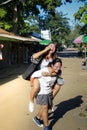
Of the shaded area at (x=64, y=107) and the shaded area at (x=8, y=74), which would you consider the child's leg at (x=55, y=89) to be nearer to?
the shaded area at (x=64, y=107)

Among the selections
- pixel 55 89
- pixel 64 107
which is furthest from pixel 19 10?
pixel 55 89

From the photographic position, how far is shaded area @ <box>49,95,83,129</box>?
9.06m

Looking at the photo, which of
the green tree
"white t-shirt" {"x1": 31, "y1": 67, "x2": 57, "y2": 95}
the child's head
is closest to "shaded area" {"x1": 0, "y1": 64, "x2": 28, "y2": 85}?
the child's head

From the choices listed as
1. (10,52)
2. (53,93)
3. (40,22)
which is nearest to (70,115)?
(53,93)

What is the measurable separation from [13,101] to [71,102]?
5.94 ft

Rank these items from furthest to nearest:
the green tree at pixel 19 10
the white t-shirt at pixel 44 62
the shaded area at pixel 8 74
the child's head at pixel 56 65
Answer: the green tree at pixel 19 10 → the shaded area at pixel 8 74 → the white t-shirt at pixel 44 62 → the child's head at pixel 56 65

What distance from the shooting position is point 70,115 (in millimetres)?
9484

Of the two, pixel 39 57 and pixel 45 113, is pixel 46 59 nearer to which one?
pixel 39 57

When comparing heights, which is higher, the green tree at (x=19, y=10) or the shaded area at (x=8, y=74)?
the green tree at (x=19, y=10)

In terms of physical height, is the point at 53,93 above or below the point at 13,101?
above

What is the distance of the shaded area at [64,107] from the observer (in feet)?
29.7

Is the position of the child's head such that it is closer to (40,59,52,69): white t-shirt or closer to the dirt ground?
(40,59,52,69): white t-shirt

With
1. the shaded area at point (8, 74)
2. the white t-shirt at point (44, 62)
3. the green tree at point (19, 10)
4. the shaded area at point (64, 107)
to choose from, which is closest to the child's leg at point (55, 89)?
the white t-shirt at point (44, 62)

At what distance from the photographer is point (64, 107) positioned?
10625 mm
